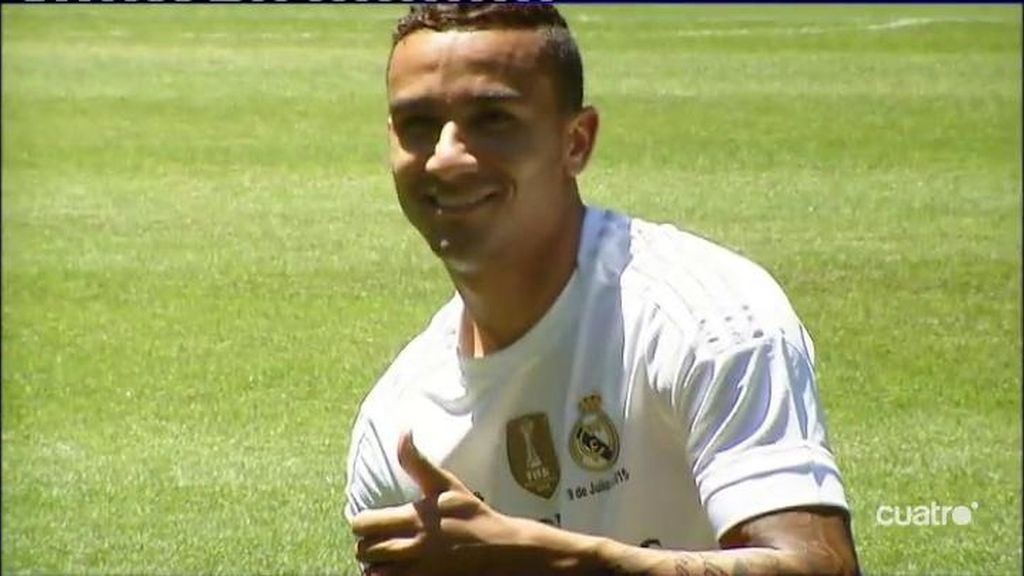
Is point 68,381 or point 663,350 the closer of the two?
point 663,350

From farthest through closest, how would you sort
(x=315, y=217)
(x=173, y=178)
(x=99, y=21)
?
(x=99, y=21)
(x=173, y=178)
(x=315, y=217)

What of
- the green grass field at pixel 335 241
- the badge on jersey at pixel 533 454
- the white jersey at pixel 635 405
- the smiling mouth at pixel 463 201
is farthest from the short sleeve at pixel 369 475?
the green grass field at pixel 335 241

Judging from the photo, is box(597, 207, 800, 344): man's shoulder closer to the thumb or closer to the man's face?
the man's face

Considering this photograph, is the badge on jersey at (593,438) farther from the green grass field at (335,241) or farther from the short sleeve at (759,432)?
the green grass field at (335,241)

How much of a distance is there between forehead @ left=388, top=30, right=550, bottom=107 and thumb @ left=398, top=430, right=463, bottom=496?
26cm

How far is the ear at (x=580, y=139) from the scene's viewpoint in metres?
1.72

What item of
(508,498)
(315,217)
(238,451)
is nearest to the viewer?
(508,498)

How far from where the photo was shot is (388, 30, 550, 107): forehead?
165 cm

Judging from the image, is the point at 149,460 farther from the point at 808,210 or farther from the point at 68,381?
the point at 808,210

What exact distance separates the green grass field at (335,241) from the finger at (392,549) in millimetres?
1726

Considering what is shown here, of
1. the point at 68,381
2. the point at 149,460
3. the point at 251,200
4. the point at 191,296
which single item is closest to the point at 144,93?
the point at 251,200

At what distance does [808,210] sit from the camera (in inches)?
207

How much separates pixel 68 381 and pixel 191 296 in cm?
47

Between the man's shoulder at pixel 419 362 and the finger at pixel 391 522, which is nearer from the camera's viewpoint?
the finger at pixel 391 522
